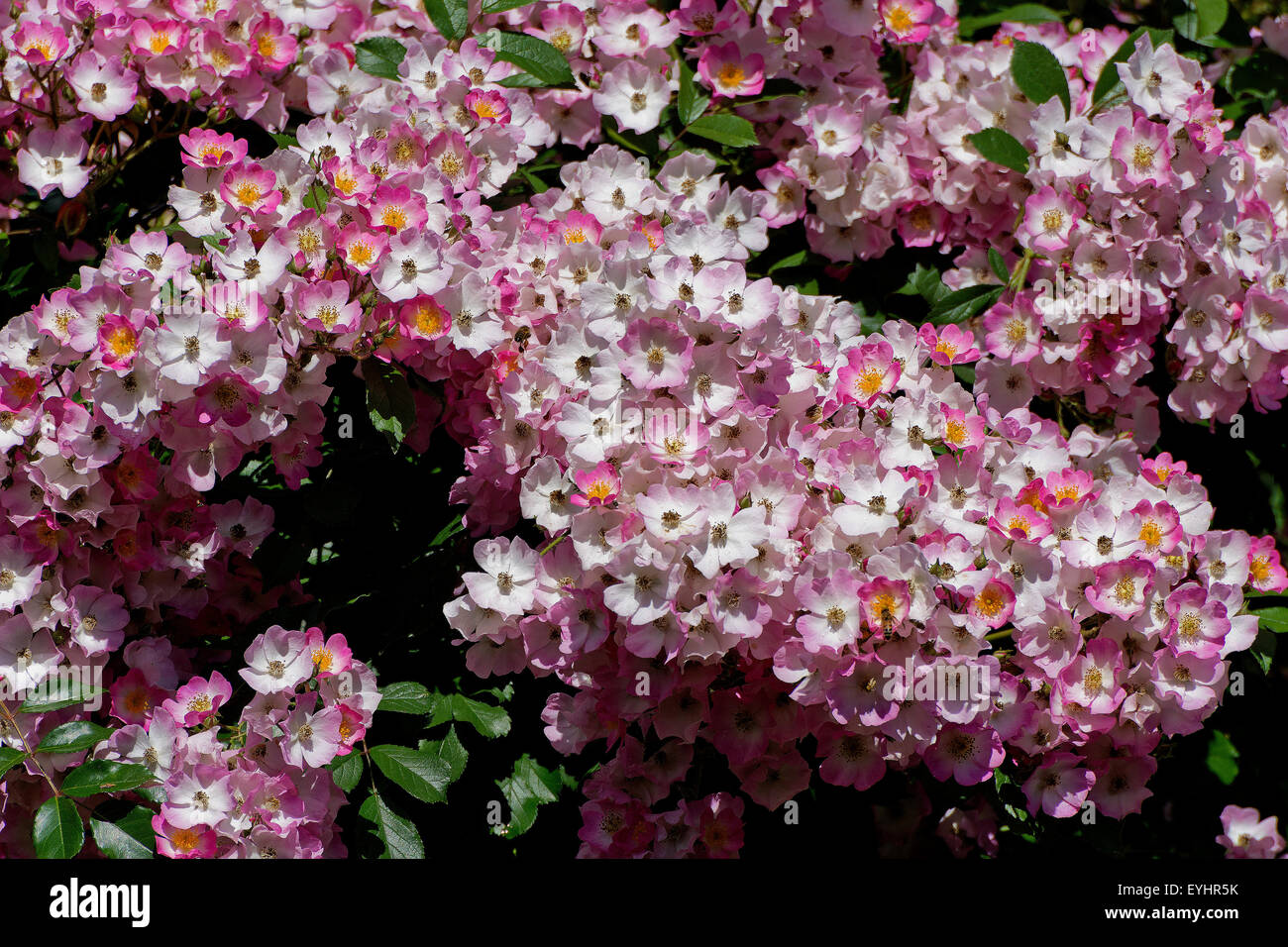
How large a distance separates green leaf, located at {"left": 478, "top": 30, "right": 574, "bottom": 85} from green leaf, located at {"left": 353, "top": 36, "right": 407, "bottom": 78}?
188 mm

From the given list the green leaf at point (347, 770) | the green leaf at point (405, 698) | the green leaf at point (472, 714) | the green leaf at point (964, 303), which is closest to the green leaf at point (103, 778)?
the green leaf at point (347, 770)

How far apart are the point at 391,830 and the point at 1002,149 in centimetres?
188

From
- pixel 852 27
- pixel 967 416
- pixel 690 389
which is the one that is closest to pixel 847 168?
pixel 852 27

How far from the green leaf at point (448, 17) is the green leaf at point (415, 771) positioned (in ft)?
4.94

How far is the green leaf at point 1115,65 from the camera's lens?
2.64m

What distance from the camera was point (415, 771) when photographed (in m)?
2.15

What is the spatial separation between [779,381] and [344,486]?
34.8 inches

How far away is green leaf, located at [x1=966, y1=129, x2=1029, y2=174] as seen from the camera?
259 cm

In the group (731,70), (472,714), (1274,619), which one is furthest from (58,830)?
(1274,619)

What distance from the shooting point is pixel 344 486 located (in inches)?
92.8

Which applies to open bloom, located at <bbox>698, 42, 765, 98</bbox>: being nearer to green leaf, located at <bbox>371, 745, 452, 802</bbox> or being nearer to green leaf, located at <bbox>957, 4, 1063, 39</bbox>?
green leaf, located at <bbox>957, 4, 1063, 39</bbox>

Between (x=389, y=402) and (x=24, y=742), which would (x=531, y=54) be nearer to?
(x=389, y=402)

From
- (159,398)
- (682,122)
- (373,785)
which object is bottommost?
(373,785)
